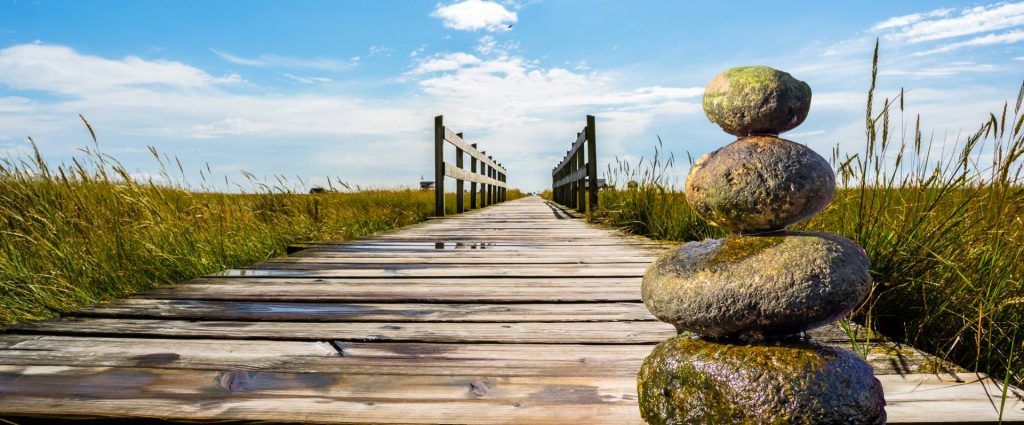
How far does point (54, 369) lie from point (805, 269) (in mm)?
1874

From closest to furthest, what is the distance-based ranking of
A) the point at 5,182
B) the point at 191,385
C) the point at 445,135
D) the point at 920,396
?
the point at 920,396 → the point at 191,385 → the point at 5,182 → the point at 445,135

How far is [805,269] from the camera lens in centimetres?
118

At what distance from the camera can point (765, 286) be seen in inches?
46.9

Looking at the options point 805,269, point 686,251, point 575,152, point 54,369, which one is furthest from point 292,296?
point 575,152

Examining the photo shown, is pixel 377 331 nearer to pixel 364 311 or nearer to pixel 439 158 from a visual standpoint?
pixel 364 311

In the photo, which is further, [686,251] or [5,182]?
[5,182]

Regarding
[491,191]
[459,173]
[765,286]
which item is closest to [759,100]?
[765,286]

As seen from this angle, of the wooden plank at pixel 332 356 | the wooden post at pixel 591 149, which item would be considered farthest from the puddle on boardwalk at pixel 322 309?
the wooden post at pixel 591 149

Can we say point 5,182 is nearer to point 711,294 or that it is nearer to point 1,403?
point 1,403

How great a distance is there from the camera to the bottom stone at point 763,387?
1180 millimetres

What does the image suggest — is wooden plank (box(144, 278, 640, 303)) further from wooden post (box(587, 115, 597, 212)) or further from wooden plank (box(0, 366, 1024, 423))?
wooden post (box(587, 115, 597, 212))

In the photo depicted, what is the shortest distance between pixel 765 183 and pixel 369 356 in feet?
3.77

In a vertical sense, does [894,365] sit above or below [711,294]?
below

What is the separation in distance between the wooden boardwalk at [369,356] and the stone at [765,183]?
0.49 metres
